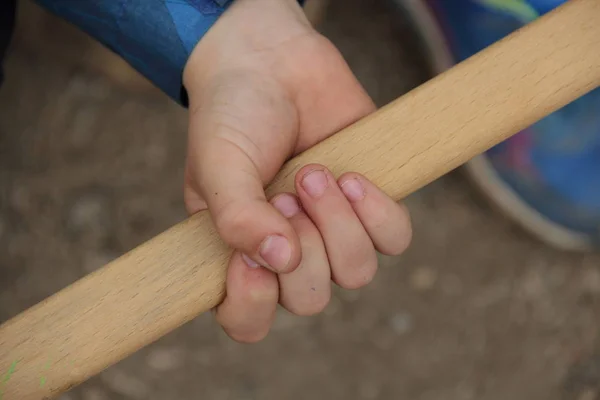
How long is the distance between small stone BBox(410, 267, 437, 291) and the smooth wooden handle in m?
0.54

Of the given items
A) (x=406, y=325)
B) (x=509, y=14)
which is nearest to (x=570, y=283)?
(x=406, y=325)

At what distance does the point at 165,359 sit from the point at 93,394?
4.0 inches

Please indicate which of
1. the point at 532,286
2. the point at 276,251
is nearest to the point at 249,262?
the point at 276,251

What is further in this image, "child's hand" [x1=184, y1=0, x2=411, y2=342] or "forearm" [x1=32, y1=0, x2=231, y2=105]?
"forearm" [x1=32, y1=0, x2=231, y2=105]

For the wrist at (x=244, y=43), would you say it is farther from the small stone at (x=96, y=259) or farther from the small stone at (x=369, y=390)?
the small stone at (x=369, y=390)

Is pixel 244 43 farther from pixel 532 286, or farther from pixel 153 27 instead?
pixel 532 286

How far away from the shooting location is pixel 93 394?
0.95 metres

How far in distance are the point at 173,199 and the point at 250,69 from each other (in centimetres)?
46

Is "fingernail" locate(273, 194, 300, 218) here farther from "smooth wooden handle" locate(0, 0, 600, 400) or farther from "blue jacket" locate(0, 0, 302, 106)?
"blue jacket" locate(0, 0, 302, 106)

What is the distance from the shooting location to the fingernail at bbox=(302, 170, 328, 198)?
50 centimetres

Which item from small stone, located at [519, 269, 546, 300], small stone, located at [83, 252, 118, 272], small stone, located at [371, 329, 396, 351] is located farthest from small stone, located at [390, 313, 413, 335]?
small stone, located at [83, 252, 118, 272]

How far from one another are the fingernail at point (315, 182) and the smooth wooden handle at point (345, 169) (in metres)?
0.02

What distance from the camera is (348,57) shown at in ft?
3.55

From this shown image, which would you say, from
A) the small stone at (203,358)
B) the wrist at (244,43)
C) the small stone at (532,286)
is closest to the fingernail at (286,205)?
the wrist at (244,43)
